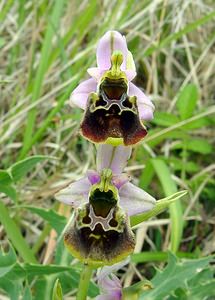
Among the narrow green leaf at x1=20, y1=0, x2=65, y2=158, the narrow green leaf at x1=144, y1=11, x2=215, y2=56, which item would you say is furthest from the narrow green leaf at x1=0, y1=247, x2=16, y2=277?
the narrow green leaf at x1=144, y1=11, x2=215, y2=56

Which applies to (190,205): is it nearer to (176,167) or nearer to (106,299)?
(176,167)

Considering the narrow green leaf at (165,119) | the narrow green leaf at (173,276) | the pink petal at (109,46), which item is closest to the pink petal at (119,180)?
the pink petal at (109,46)

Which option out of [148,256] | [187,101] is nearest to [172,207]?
[148,256]

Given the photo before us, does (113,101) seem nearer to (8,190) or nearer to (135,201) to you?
(135,201)

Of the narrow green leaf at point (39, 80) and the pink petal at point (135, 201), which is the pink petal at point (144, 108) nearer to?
the pink petal at point (135, 201)

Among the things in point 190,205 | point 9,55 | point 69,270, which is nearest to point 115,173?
point 69,270

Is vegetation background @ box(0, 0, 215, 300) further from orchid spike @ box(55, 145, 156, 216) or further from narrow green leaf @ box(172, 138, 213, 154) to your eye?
orchid spike @ box(55, 145, 156, 216)
